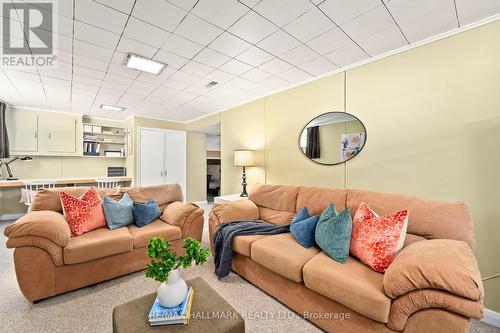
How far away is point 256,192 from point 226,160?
1775 mm

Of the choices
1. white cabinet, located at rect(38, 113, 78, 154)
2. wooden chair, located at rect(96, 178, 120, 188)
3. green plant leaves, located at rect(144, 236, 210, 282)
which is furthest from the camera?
wooden chair, located at rect(96, 178, 120, 188)

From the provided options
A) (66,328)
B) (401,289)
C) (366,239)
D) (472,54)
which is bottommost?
(66,328)

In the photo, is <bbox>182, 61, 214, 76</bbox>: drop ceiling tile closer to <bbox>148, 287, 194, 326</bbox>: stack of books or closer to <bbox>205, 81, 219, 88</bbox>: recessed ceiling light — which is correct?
<bbox>205, 81, 219, 88</bbox>: recessed ceiling light

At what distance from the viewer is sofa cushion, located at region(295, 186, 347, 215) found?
219cm

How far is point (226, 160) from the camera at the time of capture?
4586mm

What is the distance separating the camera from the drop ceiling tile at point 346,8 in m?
1.62

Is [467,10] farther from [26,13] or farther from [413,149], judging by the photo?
[26,13]

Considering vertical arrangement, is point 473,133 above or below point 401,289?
above

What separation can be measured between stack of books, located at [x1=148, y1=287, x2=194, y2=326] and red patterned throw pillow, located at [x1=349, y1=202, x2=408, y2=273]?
131 cm

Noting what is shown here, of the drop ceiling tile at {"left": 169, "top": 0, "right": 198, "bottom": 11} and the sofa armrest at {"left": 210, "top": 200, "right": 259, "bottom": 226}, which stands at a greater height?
the drop ceiling tile at {"left": 169, "top": 0, "right": 198, "bottom": 11}

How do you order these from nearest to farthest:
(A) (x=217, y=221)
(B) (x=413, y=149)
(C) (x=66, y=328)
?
1. (C) (x=66, y=328)
2. (B) (x=413, y=149)
3. (A) (x=217, y=221)

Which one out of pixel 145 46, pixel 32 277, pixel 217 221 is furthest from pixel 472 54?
pixel 32 277

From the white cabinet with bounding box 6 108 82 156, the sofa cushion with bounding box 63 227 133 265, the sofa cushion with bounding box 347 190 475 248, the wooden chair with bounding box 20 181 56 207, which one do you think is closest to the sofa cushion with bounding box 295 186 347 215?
the sofa cushion with bounding box 347 190 475 248

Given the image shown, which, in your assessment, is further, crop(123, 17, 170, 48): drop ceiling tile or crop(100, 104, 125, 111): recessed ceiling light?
crop(100, 104, 125, 111): recessed ceiling light
